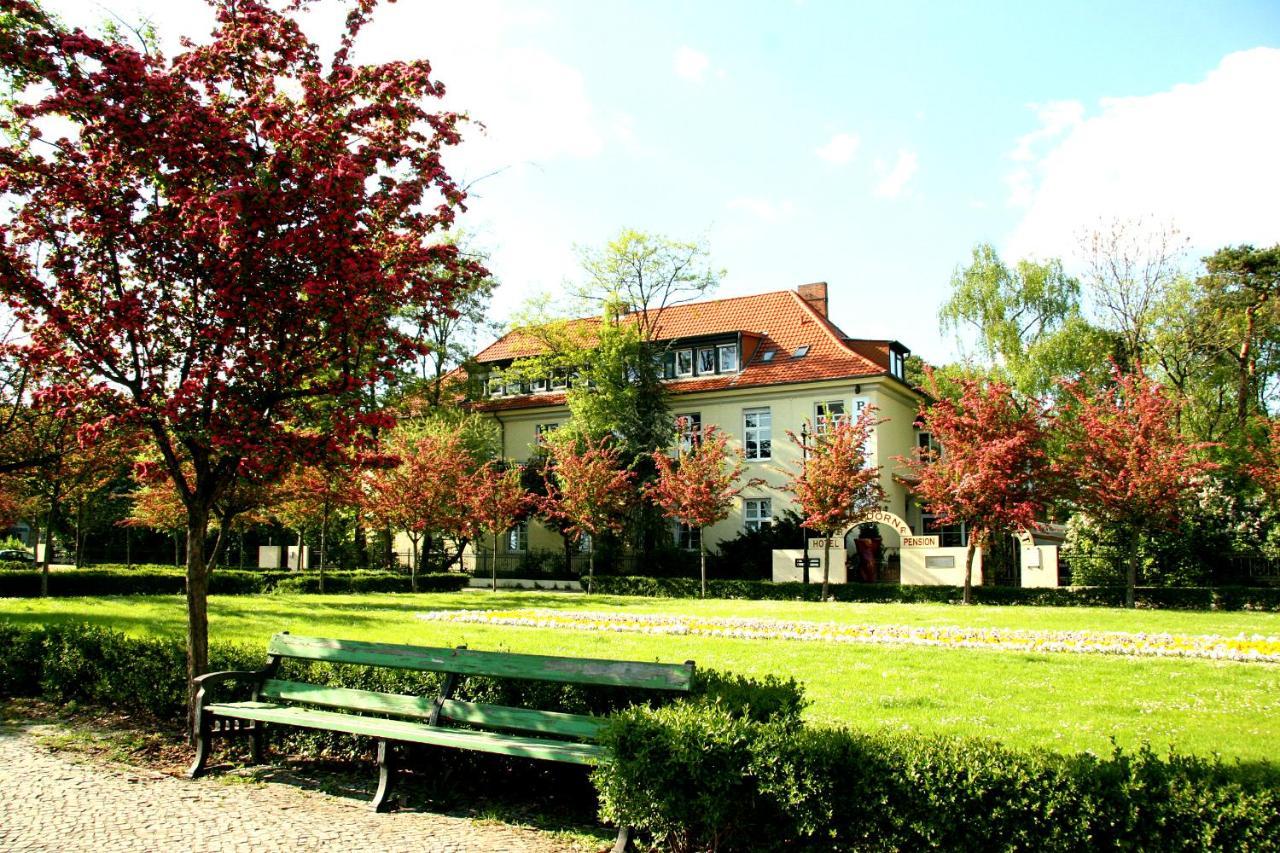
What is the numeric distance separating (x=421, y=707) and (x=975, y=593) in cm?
2137

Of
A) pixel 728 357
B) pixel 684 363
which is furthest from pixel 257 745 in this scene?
pixel 684 363

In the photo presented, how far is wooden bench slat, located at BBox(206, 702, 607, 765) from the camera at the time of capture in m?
5.77

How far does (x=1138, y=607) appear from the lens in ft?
77.5

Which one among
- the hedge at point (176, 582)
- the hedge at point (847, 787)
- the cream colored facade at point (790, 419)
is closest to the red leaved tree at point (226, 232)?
the hedge at point (847, 787)

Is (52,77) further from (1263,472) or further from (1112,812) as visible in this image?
(1263,472)

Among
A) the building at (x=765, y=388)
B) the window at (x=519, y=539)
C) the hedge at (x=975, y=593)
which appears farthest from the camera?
the window at (x=519, y=539)

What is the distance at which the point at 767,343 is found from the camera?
38.3 meters

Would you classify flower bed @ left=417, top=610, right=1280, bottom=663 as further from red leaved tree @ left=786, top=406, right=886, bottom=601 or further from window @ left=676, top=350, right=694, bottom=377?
window @ left=676, top=350, right=694, bottom=377

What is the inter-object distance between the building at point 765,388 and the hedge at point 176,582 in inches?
442

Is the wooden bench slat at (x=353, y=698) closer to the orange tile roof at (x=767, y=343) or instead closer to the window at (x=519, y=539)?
the orange tile roof at (x=767, y=343)

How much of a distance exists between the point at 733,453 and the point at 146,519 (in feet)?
67.9

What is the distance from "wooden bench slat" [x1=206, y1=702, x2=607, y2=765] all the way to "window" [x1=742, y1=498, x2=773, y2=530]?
2921cm

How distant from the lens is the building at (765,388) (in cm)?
3500

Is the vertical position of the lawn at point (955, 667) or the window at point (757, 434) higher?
the window at point (757, 434)
